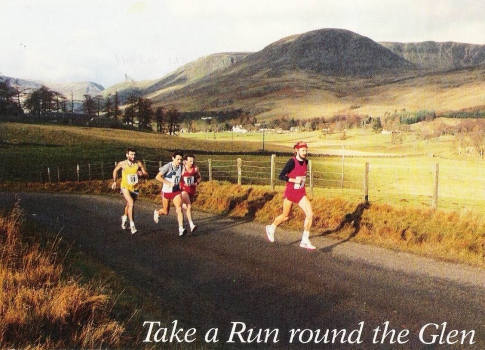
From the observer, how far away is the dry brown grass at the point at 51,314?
4430 millimetres

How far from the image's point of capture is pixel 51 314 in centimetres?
491

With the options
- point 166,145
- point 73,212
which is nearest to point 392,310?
point 73,212

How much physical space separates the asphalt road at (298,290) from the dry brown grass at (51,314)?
2.33ft

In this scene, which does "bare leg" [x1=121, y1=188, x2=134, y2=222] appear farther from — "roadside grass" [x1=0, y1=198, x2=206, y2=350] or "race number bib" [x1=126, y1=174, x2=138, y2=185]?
"roadside grass" [x1=0, y1=198, x2=206, y2=350]

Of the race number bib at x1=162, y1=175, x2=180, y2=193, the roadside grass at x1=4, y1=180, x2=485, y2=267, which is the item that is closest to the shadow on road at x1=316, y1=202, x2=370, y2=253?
the roadside grass at x1=4, y1=180, x2=485, y2=267

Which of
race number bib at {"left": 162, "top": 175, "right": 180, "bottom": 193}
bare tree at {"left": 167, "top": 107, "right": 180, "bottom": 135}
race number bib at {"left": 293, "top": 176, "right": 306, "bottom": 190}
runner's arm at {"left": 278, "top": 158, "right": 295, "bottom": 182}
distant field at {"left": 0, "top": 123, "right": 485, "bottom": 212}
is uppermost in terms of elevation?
bare tree at {"left": 167, "top": 107, "right": 180, "bottom": 135}

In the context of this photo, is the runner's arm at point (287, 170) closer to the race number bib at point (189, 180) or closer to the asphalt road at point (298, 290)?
the asphalt road at point (298, 290)

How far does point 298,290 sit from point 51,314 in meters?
3.99

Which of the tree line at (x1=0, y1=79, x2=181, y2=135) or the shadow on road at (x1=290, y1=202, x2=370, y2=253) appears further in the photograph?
the tree line at (x1=0, y1=79, x2=181, y2=135)

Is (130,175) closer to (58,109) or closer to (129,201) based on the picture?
(129,201)

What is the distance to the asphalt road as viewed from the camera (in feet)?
18.3

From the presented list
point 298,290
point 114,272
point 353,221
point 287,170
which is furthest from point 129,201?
point 298,290

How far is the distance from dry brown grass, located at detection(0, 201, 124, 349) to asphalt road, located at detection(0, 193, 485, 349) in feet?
2.33

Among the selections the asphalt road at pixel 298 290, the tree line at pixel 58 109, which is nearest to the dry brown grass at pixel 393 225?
the asphalt road at pixel 298 290
